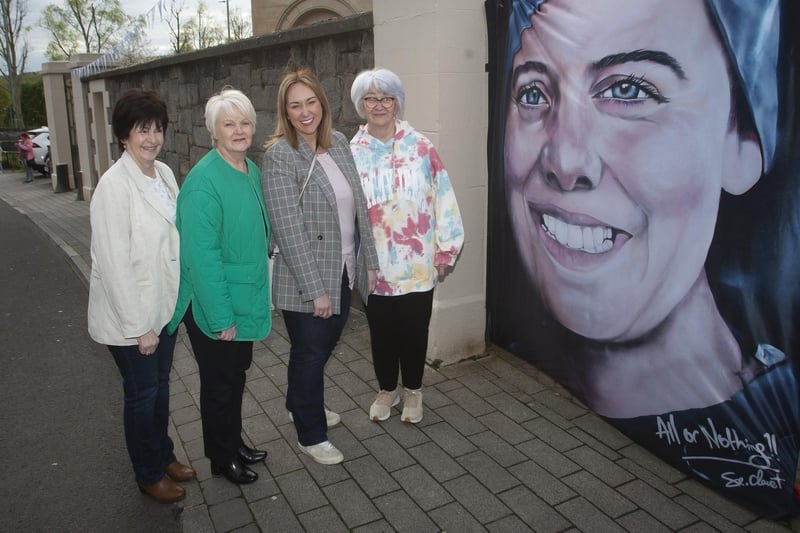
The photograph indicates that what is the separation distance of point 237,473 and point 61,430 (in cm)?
160

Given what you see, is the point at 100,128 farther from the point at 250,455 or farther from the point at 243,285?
the point at 243,285

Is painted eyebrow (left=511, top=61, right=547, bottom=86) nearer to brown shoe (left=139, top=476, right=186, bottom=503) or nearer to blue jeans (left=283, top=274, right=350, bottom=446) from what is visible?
blue jeans (left=283, top=274, right=350, bottom=446)

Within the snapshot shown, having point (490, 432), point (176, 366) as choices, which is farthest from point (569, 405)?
point (176, 366)

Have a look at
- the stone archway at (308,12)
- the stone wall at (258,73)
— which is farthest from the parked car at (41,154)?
the stone wall at (258,73)

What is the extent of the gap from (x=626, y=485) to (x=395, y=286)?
155 cm

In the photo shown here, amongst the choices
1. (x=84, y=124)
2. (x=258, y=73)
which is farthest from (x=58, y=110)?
(x=258, y=73)

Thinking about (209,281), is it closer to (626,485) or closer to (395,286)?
(395,286)

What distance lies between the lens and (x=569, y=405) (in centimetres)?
406

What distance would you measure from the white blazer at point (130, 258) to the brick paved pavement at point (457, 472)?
3.26 ft

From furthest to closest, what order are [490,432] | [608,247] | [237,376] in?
[490,432] < [608,247] < [237,376]

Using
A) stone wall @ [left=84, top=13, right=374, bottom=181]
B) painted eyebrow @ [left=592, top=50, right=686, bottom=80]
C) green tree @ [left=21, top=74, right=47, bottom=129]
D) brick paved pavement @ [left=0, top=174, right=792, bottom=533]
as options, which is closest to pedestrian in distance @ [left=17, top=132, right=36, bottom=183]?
stone wall @ [left=84, top=13, right=374, bottom=181]

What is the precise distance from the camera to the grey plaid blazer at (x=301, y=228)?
311cm

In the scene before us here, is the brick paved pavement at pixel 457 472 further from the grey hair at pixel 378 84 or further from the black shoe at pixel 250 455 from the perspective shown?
the grey hair at pixel 378 84

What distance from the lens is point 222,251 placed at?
9.60 feet
